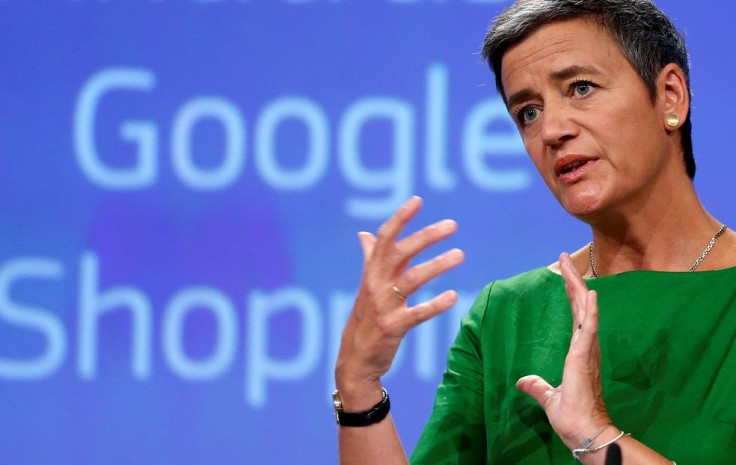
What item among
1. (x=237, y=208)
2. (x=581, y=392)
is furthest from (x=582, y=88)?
(x=237, y=208)

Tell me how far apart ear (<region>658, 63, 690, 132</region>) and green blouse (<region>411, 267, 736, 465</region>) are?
257 millimetres

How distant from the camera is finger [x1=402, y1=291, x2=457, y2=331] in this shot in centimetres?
136

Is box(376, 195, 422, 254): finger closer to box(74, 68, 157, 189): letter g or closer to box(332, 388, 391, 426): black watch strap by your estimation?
box(332, 388, 391, 426): black watch strap

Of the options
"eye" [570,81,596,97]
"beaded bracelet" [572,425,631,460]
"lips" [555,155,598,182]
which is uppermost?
"eye" [570,81,596,97]

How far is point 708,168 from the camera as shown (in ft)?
8.70

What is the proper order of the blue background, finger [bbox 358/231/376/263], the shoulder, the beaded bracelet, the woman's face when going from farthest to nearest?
the blue background → the shoulder → the woman's face → finger [bbox 358/231/376/263] → the beaded bracelet

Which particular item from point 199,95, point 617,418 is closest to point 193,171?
point 199,95

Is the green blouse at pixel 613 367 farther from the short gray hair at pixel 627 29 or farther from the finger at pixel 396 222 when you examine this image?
the finger at pixel 396 222

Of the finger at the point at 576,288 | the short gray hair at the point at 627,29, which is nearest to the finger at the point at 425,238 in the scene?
the finger at the point at 576,288

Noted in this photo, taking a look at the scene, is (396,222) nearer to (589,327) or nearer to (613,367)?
(589,327)

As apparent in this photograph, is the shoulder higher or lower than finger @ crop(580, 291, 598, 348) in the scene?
higher

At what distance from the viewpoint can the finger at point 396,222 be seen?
1402 millimetres

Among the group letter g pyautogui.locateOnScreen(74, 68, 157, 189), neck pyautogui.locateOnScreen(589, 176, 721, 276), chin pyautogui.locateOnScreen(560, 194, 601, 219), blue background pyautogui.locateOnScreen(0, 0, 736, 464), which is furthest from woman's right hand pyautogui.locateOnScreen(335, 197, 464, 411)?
letter g pyautogui.locateOnScreen(74, 68, 157, 189)

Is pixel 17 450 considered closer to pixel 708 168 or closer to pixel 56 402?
pixel 56 402
